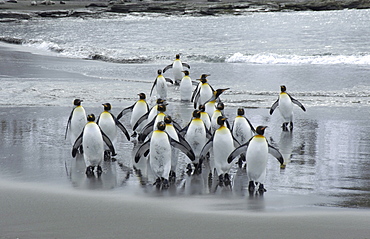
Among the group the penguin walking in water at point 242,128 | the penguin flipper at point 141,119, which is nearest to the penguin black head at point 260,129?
the penguin walking in water at point 242,128

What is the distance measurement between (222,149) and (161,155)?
2.37 ft

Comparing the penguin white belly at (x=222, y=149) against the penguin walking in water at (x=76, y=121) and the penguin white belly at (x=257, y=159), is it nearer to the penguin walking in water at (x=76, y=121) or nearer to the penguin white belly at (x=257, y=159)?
the penguin white belly at (x=257, y=159)

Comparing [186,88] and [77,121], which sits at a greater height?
[186,88]

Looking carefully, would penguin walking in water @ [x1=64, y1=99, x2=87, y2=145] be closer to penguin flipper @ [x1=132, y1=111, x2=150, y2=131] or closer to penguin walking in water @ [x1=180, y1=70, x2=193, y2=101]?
penguin flipper @ [x1=132, y1=111, x2=150, y2=131]

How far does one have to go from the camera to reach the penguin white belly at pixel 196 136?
639 centimetres

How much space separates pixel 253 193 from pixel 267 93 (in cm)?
765

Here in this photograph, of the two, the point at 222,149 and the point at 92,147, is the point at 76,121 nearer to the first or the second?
the point at 92,147

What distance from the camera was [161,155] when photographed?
5703 millimetres

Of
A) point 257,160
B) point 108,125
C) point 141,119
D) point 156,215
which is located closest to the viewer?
point 156,215

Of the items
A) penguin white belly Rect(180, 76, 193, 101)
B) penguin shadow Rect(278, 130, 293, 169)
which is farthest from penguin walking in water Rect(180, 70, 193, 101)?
penguin shadow Rect(278, 130, 293, 169)

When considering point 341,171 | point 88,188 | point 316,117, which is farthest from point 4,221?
point 316,117

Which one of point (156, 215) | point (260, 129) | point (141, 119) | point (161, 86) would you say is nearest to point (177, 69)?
point (161, 86)

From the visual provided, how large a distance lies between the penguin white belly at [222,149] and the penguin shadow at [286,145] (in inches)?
33.3

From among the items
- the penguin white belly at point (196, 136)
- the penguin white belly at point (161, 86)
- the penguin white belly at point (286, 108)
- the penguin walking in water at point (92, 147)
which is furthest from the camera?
the penguin white belly at point (161, 86)
